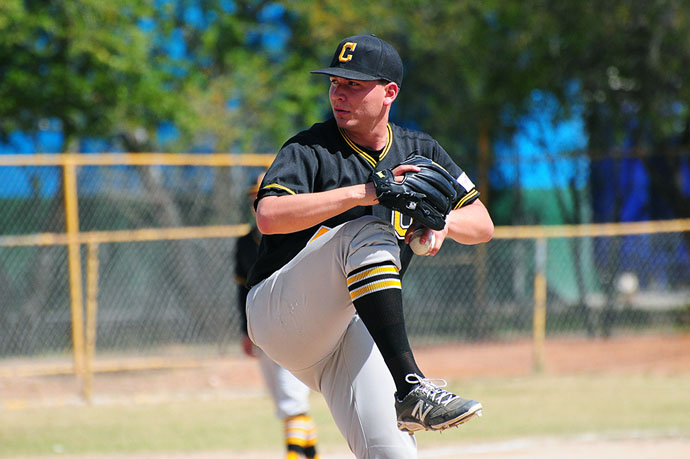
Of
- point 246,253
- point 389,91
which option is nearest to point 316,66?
point 246,253

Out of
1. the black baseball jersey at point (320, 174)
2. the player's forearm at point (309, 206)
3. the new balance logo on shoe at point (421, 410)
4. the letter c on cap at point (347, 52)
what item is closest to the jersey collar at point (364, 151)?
the black baseball jersey at point (320, 174)

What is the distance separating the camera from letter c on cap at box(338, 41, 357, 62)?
3.55 metres

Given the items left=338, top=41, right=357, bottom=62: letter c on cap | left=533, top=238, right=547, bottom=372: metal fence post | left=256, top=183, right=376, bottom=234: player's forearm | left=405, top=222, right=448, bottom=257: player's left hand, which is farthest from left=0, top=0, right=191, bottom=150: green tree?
left=405, top=222, right=448, bottom=257: player's left hand

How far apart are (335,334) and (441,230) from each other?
22.6 inches

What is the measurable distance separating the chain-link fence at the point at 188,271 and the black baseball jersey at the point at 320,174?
665cm

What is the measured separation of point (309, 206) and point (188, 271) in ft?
25.1

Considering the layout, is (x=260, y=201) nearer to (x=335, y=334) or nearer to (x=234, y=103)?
(x=335, y=334)

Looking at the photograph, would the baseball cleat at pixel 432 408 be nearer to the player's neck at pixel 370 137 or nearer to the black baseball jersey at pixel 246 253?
the player's neck at pixel 370 137

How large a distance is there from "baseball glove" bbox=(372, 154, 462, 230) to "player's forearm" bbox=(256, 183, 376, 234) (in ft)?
0.21

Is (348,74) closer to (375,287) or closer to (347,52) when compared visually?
(347,52)

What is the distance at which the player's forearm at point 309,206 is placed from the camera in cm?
318

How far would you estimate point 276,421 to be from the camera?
8609 mm

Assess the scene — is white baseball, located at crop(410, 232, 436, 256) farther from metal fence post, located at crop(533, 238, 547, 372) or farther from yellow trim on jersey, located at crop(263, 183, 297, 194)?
metal fence post, located at crop(533, 238, 547, 372)

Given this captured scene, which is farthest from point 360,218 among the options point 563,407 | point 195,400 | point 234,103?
point 234,103
